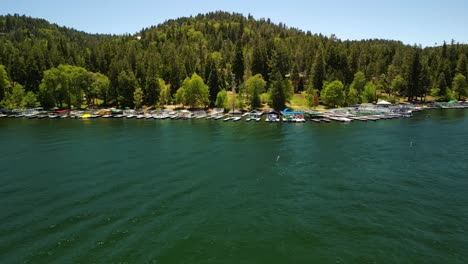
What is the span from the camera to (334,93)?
132 meters

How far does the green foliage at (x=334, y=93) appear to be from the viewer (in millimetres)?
132250

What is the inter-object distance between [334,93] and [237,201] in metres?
104

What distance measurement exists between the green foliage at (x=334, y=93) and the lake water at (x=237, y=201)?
187 ft

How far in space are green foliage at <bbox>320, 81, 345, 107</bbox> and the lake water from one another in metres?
57.0

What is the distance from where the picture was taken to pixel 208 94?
453ft

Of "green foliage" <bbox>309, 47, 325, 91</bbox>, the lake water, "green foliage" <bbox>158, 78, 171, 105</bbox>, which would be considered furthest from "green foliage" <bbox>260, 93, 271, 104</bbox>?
Answer: the lake water

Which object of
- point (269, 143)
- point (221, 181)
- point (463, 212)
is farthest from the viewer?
point (269, 143)

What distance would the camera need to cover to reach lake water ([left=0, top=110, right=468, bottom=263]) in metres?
29.5

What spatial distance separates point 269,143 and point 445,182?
119 ft

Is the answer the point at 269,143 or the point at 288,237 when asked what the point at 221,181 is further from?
the point at 269,143

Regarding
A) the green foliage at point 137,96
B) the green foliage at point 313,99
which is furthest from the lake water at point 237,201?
the green foliage at point 137,96

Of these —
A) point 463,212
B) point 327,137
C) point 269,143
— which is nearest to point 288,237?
point 463,212

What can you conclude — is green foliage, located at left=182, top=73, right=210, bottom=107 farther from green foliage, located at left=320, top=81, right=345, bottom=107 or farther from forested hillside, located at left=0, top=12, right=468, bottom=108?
green foliage, located at left=320, top=81, right=345, bottom=107

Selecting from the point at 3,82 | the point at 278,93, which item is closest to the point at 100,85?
the point at 3,82
